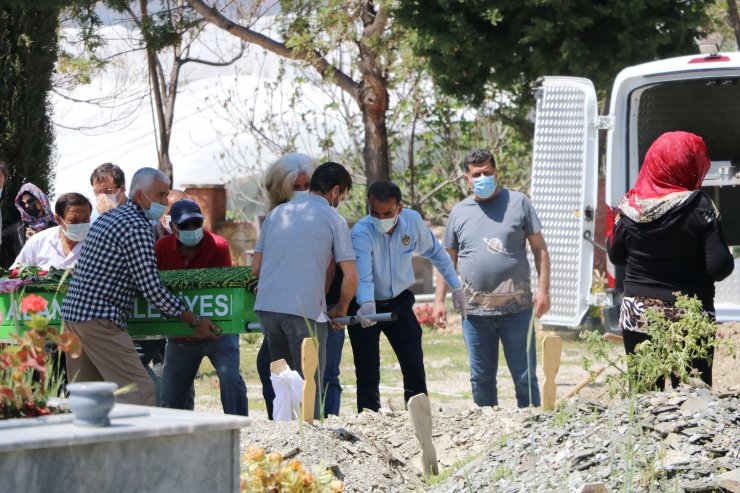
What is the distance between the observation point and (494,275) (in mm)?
7195

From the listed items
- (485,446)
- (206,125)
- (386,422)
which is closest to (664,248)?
(485,446)

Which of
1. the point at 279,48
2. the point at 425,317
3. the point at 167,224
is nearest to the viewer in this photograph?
the point at 167,224

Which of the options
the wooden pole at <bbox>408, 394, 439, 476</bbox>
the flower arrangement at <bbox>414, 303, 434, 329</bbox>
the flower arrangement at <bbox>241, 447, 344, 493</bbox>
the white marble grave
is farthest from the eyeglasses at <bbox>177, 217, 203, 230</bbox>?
the flower arrangement at <bbox>414, 303, 434, 329</bbox>

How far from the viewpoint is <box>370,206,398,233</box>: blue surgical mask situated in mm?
6938

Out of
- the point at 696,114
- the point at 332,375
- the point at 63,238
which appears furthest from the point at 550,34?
the point at 63,238

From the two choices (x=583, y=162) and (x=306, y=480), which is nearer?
(x=306, y=480)

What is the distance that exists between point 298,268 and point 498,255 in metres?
1.54

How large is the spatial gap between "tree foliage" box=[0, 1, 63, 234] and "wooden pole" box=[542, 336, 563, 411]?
7348mm

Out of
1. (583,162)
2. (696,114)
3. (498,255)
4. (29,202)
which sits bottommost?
(498,255)

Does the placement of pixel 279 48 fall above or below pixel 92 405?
above

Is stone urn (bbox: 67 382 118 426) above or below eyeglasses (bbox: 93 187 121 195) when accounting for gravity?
below

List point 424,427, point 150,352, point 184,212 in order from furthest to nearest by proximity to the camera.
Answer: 1. point 150,352
2. point 184,212
3. point 424,427

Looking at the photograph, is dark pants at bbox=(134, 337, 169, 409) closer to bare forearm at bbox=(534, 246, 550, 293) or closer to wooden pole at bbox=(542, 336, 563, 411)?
bare forearm at bbox=(534, 246, 550, 293)

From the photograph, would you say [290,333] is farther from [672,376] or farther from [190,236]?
[672,376]
